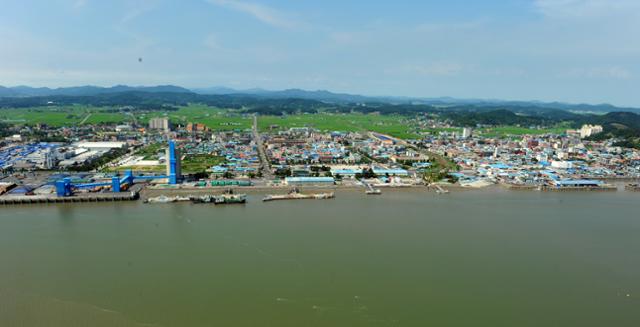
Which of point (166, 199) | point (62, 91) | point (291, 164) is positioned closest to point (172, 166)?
point (166, 199)

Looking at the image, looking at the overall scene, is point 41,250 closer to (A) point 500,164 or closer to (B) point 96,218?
(B) point 96,218

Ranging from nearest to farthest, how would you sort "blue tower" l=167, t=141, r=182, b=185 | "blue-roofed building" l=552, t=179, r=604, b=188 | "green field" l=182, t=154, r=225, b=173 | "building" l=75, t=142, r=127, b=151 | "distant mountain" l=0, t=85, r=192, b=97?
"blue tower" l=167, t=141, r=182, b=185
"blue-roofed building" l=552, t=179, r=604, b=188
"green field" l=182, t=154, r=225, b=173
"building" l=75, t=142, r=127, b=151
"distant mountain" l=0, t=85, r=192, b=97

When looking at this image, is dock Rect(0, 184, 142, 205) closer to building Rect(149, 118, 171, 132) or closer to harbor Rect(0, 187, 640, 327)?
harbor Rect(0, 187, 640, 327)

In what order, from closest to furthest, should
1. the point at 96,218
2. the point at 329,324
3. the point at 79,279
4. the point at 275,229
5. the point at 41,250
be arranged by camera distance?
the point at 329,324 → the point at 79,279 → the point at 41,250 → the point at 275,229 → the point at 96,218

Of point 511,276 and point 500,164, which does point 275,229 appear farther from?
point 500,164

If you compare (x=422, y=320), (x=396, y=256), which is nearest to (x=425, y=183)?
(x=396, y=256)

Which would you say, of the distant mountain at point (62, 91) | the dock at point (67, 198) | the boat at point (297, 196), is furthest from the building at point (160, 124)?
the distant mountain at point (62, 91)

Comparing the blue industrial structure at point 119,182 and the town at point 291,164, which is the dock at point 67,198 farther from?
the blue industrial structure at point 119,182

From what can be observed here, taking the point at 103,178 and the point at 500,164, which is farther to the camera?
the point at 500,164

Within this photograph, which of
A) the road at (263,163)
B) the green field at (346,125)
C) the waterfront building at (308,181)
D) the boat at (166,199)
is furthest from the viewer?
the green field at (346,125)

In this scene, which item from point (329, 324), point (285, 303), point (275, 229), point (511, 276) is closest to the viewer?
point (329, 324)

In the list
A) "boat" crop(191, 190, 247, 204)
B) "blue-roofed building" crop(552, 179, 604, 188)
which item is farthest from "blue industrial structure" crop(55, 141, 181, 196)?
"blue-roofed building" crop(552, 179, 604, 188)
